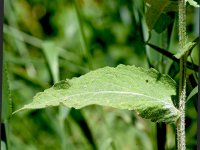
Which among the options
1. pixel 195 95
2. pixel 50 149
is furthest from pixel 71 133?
pixel 195 95

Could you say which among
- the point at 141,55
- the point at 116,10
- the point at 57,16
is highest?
the point at 57,16

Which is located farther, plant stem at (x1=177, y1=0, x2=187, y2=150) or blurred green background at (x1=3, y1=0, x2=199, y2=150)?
blurred green background at (x1=3, y1=0, x2=199, y2=150)

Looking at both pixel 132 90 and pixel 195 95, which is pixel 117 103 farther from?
pixel 195 95

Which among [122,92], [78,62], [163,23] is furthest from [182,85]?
[78,62]

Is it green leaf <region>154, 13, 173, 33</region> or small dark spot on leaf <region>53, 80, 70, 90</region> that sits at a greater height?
green leaf <region>154, 13, 173, 33</region>

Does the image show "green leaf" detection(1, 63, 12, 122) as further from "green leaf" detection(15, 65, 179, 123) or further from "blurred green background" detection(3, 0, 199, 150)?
"green leaf" detection(15, 65, 179, 123)

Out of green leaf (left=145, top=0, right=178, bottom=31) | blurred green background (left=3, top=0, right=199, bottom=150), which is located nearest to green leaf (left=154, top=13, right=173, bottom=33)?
blurred green background (left=3, top=0, right=199, bottom=150)
